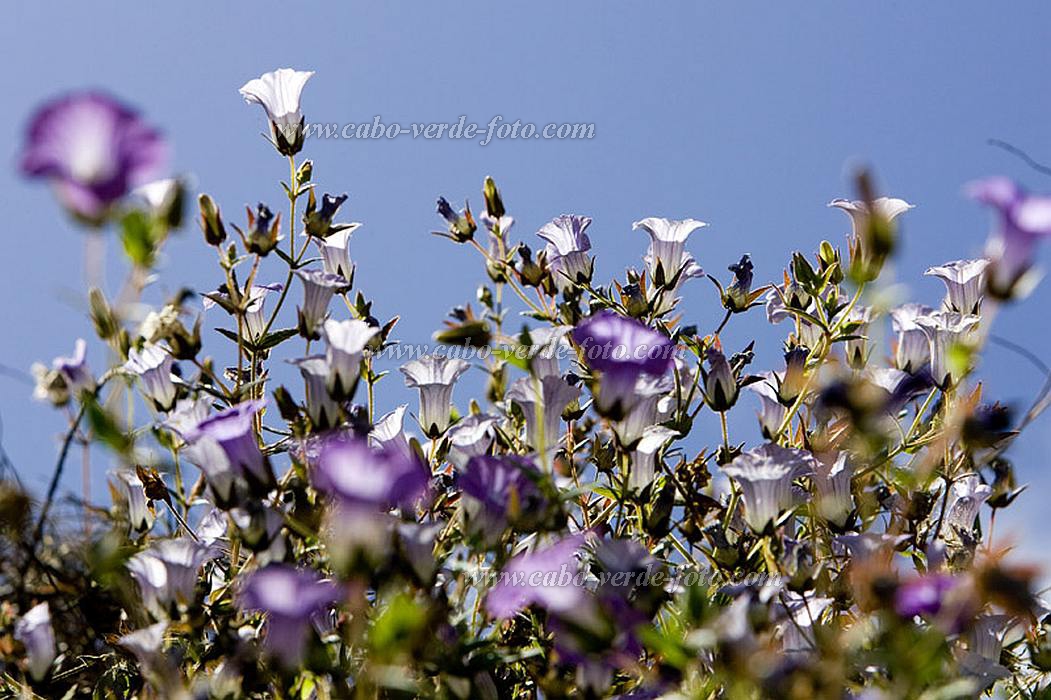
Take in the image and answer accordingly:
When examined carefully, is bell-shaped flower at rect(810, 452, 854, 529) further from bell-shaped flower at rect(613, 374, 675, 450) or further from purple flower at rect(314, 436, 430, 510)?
purple flower at rect(314, 436, 430, 510)

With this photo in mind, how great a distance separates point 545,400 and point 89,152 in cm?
86

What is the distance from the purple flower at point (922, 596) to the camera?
128 centimetres

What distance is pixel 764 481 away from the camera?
1.69 m

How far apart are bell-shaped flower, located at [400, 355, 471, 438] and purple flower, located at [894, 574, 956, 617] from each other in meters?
0.87

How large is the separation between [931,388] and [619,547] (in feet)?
2.73

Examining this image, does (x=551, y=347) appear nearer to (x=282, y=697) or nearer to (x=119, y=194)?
(x=282, y=697)

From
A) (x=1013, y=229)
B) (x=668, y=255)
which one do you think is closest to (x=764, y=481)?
(x=1013, y=229)

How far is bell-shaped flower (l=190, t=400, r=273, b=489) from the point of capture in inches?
56.9

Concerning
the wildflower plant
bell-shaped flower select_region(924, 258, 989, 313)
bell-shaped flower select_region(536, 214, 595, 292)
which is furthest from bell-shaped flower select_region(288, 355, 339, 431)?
bell-shaped flower select_region(924, 258, 989, 313)

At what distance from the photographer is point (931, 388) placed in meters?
2.09

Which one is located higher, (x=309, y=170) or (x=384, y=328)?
(x=309, y=170)

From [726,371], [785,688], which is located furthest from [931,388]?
[785,688]

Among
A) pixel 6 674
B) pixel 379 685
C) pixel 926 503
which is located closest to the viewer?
pixel 379 685

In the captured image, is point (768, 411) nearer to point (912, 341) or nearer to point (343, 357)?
point (912, 341)
